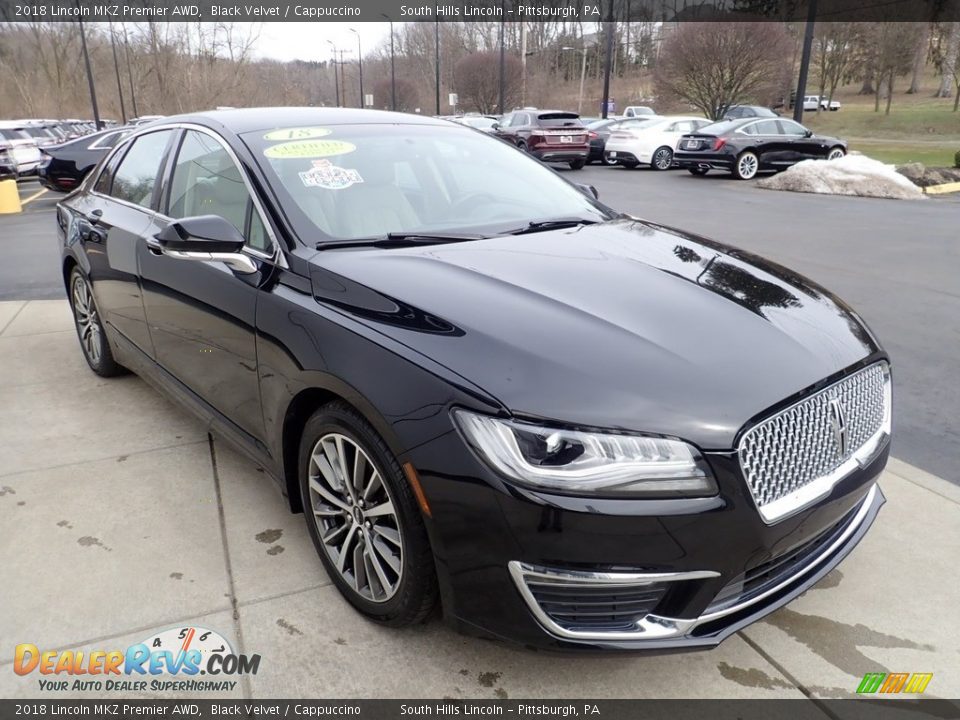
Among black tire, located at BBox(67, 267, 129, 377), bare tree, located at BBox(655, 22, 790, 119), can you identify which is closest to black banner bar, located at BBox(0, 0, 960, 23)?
bare tree, located at BBox(655, 22, 790, 119)

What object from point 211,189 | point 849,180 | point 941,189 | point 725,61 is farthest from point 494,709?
point 725,61

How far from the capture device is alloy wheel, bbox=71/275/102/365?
183 inches

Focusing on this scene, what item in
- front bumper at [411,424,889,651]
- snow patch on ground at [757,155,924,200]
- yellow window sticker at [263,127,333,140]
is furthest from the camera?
snow patch on ground at [757,155,924,200]

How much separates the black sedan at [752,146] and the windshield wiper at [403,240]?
17.4 meters

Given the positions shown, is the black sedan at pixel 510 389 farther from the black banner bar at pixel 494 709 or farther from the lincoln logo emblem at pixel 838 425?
the black banner bar at pixel 494 709

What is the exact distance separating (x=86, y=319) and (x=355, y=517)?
3329 millimetres

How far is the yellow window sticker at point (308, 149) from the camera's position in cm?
305

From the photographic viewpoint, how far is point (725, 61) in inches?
1394

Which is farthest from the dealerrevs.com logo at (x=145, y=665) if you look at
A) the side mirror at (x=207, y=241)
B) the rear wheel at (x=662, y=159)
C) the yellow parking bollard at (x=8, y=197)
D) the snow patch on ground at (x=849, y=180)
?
the rear wheel at (x=662, y=159)

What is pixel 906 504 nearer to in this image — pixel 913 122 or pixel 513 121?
pixel 513 121

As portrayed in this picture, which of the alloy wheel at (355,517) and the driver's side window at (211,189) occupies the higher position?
the driver's side window at (211,189)

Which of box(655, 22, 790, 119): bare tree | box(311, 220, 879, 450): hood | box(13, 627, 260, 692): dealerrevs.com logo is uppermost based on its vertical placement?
box(655, 22, 790, 119): bare tree

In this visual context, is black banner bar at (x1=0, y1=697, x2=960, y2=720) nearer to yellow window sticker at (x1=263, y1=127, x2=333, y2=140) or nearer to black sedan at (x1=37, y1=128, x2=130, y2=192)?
yellow window sticker at (x1=263, y1=127, x2=333, y2=140)

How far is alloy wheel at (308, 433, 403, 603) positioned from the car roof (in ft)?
5.25
